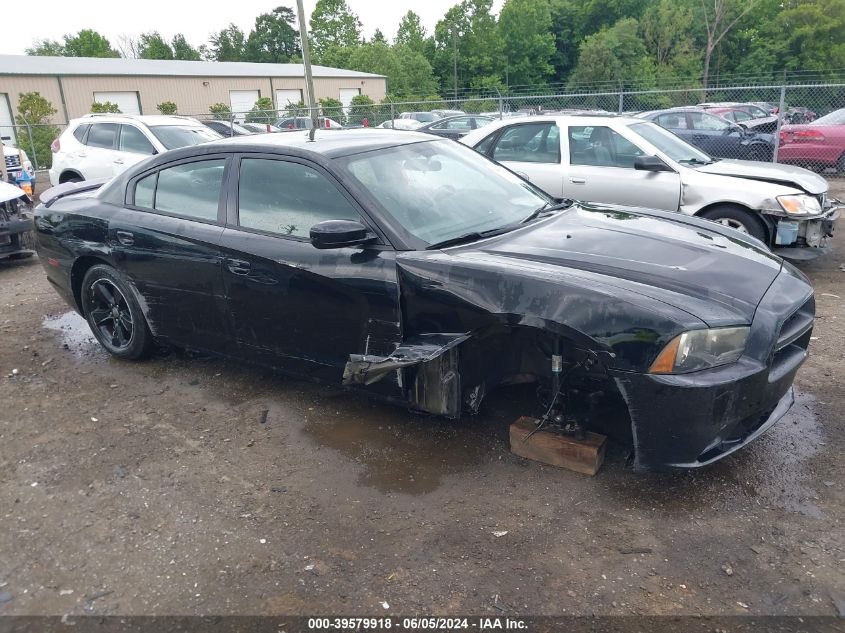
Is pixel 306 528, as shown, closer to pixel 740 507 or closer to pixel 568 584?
pixel 568 584

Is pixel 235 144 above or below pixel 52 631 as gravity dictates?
above

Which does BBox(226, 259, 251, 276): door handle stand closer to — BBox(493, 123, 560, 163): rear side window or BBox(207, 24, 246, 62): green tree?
BBox(493, 123, 560, 163): rear side window

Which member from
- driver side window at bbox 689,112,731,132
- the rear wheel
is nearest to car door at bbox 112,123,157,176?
the rear wheel

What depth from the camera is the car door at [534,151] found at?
774 centimetres

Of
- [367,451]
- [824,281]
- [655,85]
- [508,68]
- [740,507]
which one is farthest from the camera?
[508,68]

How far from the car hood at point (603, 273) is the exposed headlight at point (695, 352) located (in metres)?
0.05

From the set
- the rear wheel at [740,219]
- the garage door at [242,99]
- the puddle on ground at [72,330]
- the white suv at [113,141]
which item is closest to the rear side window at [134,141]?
the white suv at [113,141]

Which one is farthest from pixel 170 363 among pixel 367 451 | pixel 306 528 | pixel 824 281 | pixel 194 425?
pixel 824 281

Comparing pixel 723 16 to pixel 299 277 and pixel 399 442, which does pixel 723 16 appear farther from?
pixel 399 442

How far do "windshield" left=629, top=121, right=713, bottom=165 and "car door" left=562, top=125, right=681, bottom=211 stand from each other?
0.27 meters

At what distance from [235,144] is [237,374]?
1.62 m

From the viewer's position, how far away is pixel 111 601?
2652 mm

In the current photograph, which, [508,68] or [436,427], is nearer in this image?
[436,427]

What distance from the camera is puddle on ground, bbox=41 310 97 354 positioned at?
5570 millimetres
